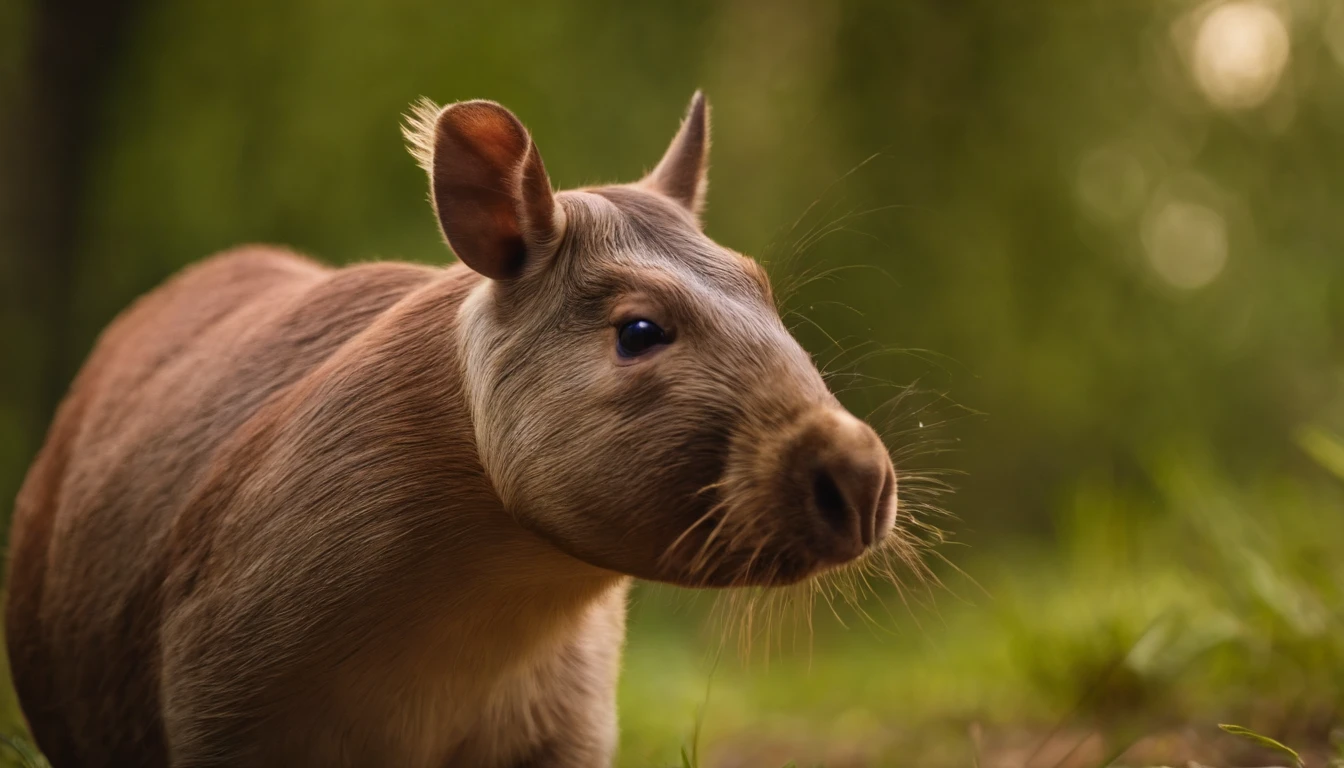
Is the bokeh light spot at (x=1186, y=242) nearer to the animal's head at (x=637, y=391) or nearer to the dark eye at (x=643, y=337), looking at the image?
the animal's head at (x=637, y=391)

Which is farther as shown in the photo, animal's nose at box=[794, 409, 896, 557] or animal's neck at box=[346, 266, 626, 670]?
animal's neck at box=[346, 266, 626, 670]

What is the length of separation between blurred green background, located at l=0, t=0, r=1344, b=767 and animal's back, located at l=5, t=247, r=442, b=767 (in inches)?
105

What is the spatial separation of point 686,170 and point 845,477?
1.35 meters

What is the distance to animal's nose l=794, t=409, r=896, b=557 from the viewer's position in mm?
2322

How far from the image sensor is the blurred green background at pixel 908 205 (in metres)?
7.19

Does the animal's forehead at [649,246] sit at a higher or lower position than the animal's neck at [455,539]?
higher

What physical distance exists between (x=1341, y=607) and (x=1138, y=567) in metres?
2.32

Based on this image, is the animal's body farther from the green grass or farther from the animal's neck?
the green grass

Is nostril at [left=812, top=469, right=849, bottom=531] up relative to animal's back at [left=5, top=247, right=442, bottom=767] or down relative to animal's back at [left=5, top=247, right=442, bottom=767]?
up

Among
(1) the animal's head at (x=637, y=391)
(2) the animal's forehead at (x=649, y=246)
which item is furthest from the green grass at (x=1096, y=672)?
(2) the animal's forehead at (x=649, y=246)

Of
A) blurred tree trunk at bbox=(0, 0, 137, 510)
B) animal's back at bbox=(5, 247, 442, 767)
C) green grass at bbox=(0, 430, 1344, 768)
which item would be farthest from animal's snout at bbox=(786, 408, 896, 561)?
blurred tree trunk at bbox=(0, 0, 137, 510)

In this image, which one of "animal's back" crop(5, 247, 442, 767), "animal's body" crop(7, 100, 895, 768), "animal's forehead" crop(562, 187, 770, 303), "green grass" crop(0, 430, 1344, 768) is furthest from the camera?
"green grass" crop(0, 430, 1344, 768)

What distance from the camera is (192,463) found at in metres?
3.29

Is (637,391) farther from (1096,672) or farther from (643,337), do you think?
(1096,672)
